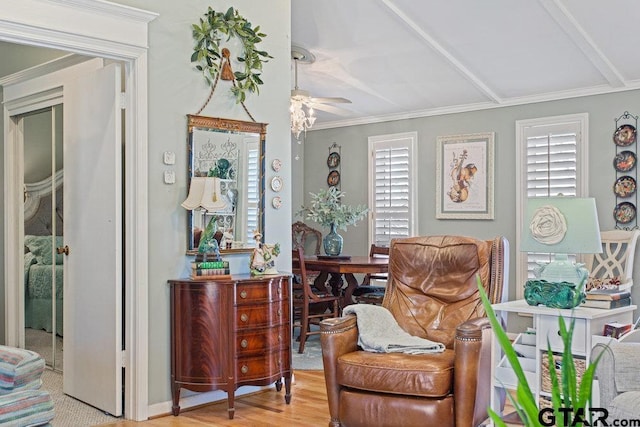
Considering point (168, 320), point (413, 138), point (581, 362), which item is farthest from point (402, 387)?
point (413, 138)

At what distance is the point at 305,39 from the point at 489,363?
345cm

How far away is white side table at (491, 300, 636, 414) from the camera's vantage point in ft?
10.9

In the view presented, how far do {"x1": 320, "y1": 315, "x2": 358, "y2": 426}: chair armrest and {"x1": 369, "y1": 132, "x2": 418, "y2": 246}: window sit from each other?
3855 mm

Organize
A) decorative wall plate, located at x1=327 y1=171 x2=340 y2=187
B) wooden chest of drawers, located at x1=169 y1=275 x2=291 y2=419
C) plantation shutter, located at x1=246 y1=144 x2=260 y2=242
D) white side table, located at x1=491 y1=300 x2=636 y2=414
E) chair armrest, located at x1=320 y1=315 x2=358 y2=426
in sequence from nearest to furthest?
1. white side table, located at x1=491 y1=300 x2=636 y2=414
2. chair armrest, located at x1=320 y1=315 x2=358 y2=426
3. wooden chest of drawers, located at x1=169 y1=275 x2=291 y2=419
4. plantation shutter, located at x1=246 y1=144 x2=260 y2=242
5. decorative wall plate, located at x1=327 y1=171 x2=340 y2=187

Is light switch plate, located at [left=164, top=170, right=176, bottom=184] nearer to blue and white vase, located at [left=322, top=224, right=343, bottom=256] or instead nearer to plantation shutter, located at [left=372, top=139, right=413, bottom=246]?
blue and white vase, located at [left=322, top=224, right=343, bottom=256]

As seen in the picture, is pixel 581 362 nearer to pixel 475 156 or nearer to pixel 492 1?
pixel 492 1

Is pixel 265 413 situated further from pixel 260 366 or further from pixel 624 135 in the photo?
pixel 624 135

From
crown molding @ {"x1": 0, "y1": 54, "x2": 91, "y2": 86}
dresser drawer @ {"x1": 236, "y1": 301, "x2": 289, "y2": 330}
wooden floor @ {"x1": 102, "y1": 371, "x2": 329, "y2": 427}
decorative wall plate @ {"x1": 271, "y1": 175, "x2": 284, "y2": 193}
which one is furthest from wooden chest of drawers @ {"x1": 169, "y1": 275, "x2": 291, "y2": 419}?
crown molding @ {"x1": 0, "y1": 54, "x2": 91, "y2": 86}

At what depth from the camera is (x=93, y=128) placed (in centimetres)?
439

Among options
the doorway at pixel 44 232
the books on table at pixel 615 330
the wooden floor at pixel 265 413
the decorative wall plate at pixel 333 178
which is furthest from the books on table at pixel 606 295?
the decorative wall plate at pixel 333 178

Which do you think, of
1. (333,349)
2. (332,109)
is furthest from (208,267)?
(332,109)

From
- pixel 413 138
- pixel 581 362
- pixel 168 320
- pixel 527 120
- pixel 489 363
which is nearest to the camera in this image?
pixel 581 362

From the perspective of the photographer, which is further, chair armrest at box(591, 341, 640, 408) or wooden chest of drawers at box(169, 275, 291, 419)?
wooden chest of drawers at box(169, 275, 291, 419)

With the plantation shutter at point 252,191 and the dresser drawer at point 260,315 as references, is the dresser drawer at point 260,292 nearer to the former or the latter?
the dresser drawer at point 260,315
